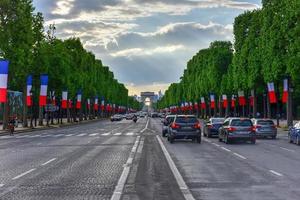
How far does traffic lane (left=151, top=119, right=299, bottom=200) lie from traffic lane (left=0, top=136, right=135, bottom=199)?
213 cm

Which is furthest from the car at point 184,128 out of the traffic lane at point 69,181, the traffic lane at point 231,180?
the traffic lane at point 69,181

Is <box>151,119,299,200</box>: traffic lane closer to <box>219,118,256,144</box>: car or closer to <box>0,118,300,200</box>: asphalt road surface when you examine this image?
<box>0,118,300,200</box>: asphalt road surface

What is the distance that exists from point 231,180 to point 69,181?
429cm

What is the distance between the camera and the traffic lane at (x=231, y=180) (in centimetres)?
1258

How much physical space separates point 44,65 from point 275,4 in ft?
95.5

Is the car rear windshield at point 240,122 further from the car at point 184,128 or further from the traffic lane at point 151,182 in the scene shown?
the traffic lane at point 151,182

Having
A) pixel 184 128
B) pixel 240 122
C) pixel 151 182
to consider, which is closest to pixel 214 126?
pixel 184 128

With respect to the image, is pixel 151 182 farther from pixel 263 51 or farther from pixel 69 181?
pixel 263 51

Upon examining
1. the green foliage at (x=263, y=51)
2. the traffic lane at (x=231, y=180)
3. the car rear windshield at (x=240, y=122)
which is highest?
the green foliage at (x=263, y=51)

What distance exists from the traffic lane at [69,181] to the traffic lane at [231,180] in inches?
83.9

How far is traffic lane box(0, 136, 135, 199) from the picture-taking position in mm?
12625

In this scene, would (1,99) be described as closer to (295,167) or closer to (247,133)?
(247,133)

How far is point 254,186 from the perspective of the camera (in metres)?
14.0

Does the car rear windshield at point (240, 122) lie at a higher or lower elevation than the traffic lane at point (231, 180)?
higher
